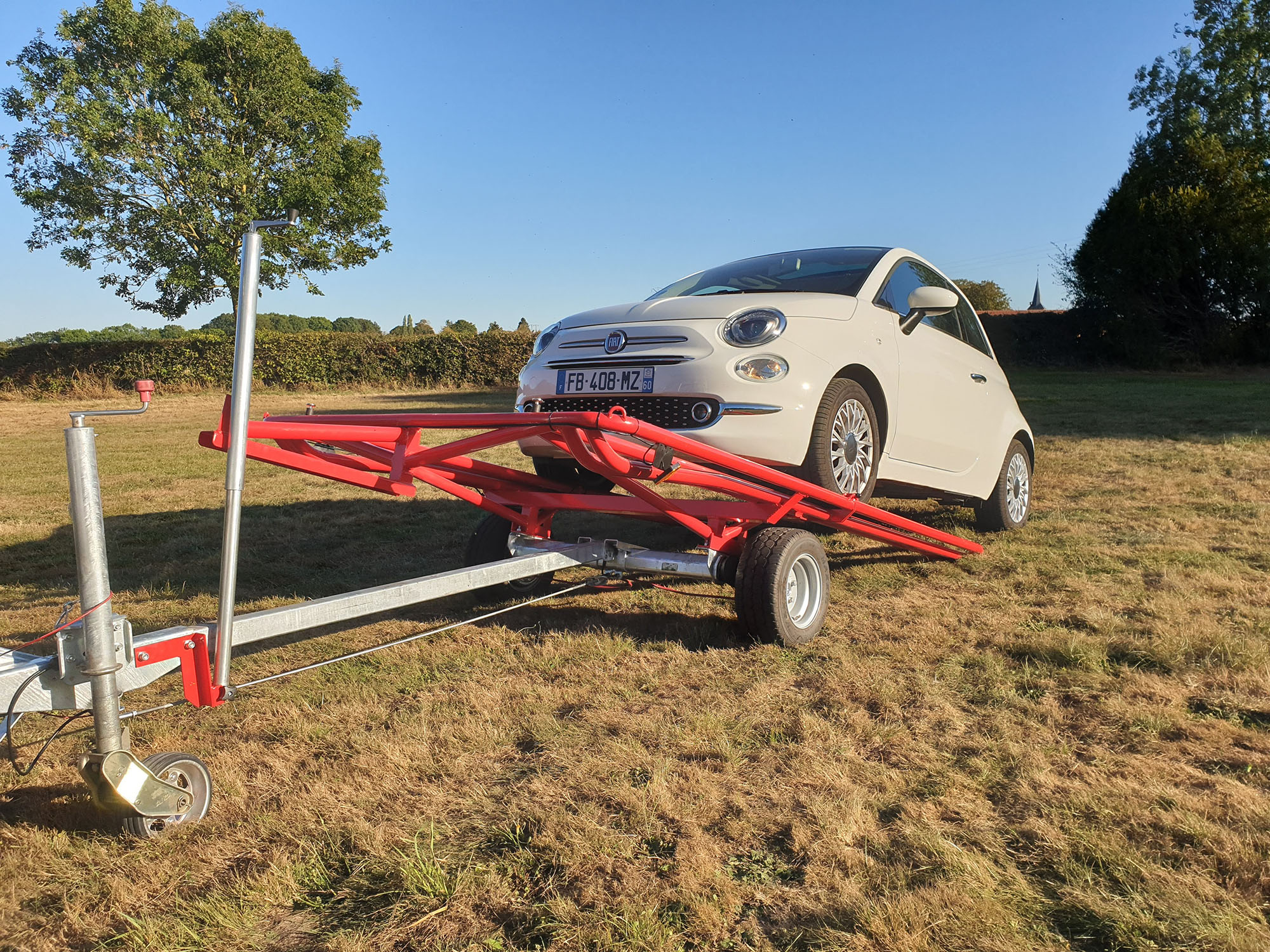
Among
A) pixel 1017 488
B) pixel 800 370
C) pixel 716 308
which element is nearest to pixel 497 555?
pixel 716 308

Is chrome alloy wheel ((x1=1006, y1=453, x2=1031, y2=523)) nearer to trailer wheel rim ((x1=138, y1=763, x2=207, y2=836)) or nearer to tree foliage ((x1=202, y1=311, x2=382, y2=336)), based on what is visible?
trailer wheel rim ((x1=138, y1=763, x2=207, y2=836))

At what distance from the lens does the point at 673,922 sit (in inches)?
73.0

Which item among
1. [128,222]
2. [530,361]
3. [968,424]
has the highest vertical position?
[128,222]

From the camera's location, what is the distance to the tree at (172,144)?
2662cm

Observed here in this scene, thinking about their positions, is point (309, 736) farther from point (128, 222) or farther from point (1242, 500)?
point (128, 222)

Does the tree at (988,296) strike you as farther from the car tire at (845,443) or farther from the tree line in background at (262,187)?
the car tire at (845,443)

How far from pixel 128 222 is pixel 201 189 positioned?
2581 mm

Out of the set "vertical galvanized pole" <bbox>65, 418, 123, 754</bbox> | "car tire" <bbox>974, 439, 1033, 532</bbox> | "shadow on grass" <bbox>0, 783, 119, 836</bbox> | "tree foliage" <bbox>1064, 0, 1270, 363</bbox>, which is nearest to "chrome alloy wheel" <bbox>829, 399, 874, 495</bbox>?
"car tire" <bbox>974, 439, 1033, 532</bbox>

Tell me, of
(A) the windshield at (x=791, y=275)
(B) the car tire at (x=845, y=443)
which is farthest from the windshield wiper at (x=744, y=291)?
(B) the car tire at (x=845, y=443)

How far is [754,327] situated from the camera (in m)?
3.82

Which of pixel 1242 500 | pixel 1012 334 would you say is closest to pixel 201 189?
pixel 1012 334

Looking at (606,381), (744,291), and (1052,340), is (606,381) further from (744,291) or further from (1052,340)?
(1052,340)

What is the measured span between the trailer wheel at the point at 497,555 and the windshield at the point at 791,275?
1417 mm

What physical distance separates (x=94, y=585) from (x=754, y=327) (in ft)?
8.76
